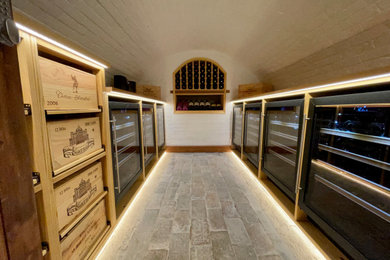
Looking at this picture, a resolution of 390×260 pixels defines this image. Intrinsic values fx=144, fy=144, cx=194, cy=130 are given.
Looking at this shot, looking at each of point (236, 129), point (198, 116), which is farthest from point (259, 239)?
point (198, 116)

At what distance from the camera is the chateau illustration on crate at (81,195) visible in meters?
0.81

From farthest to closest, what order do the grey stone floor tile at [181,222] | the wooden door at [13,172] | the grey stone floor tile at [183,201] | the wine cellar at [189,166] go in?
the grey stone floor tile at [183,201] → the grey stone floor tile at [181,222] → the wine cellar at [189,166] → the wooden door at [13,172]

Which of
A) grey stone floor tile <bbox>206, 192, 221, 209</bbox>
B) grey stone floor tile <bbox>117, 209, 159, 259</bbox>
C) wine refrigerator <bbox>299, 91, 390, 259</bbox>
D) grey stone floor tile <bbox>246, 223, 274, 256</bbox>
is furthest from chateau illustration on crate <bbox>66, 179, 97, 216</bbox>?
wine refrigerator <bbox>299, 91, 390, 259</bbox>

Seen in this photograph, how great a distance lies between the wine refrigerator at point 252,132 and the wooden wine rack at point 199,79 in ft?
3.38

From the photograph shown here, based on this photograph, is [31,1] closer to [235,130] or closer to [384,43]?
[384,43]

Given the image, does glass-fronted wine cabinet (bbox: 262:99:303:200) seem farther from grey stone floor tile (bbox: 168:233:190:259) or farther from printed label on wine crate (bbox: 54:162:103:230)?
printed label on wine crate (bbox: 54:162:103:230)

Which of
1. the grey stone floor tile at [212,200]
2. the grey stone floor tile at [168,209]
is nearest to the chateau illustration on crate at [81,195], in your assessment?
the grey stone floor tile at [168,209]

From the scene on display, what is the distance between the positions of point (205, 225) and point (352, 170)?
1125 millimetres

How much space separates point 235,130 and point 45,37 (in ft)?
10.3

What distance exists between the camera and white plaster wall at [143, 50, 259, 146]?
3301mm

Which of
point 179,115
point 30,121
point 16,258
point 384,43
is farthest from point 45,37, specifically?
point 179,115

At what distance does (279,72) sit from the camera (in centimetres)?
275

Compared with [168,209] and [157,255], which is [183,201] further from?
[157,255]

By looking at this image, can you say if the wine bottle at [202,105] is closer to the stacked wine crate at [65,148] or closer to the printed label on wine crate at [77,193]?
the stacked wine crate at [65,148]
